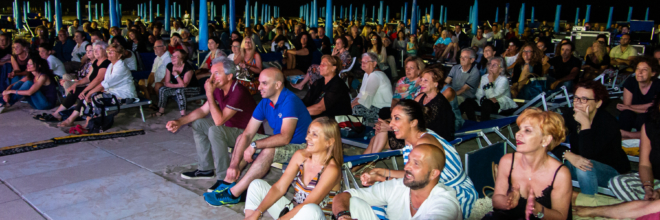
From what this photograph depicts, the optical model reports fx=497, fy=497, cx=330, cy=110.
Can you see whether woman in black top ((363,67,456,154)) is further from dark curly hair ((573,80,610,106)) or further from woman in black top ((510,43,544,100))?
woman in black top ((510,43,544,100))

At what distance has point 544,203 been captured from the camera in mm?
2713

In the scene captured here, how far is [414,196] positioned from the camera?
2715mm

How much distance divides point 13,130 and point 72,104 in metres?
0.88

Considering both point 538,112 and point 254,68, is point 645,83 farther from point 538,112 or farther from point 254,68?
point 254,68

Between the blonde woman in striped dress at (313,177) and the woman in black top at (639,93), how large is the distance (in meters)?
3.89

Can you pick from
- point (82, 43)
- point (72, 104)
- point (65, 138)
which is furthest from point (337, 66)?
point (82, 43)

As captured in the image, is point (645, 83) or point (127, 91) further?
point (127, 91)

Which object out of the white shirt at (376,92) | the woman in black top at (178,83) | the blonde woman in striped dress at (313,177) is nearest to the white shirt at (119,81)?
the woman in black top at (178,83)

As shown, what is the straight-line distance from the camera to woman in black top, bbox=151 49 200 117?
725cm

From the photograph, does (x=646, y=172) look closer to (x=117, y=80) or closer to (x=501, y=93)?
(x=501, y=93)

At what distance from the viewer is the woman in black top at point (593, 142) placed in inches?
136

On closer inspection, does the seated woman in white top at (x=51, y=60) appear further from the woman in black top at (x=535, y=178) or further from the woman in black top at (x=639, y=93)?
the woman in black top at (x=639, y=93)

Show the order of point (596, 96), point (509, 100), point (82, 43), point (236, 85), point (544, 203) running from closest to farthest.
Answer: point (544, 203)
point (596, 96)
point (236, 85)
point (509, 100)
point (82, 43)

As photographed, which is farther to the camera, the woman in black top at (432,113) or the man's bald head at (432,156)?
the woman in black top at (432,113)
